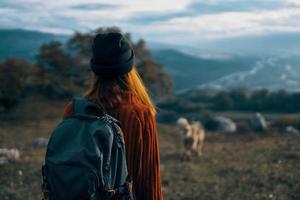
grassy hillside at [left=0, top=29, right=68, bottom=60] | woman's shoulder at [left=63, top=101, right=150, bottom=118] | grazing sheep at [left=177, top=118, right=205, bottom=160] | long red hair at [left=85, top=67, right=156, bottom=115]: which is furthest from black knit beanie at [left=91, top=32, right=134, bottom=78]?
grassy hillside at [left=0, top=29, right=68, bottom=60]

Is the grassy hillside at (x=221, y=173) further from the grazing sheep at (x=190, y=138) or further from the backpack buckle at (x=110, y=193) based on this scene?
the backpack buckle at (x=110, y=193)

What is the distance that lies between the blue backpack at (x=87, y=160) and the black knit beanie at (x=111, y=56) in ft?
0.91

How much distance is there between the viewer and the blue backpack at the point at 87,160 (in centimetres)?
269

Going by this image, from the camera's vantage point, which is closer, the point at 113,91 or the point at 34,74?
the point at 113,91

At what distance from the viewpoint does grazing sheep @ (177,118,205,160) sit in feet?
41.2

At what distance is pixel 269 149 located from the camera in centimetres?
1302

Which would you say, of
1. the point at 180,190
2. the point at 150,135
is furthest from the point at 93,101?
the point at 180,190

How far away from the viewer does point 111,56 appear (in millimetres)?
3092

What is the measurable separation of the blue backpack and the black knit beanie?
277 mm

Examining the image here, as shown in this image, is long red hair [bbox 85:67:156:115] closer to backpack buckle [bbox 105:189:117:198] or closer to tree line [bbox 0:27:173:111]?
backpack buckle [bbox 105:189:117:198]

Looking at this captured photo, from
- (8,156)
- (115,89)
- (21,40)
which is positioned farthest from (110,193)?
(21,40)

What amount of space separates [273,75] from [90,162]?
205ft

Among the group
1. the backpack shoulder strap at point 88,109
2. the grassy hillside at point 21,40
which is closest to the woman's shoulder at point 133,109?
the backpack shoulder strap at point 88,109

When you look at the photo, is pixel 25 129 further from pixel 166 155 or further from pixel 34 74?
pixel 34 74
